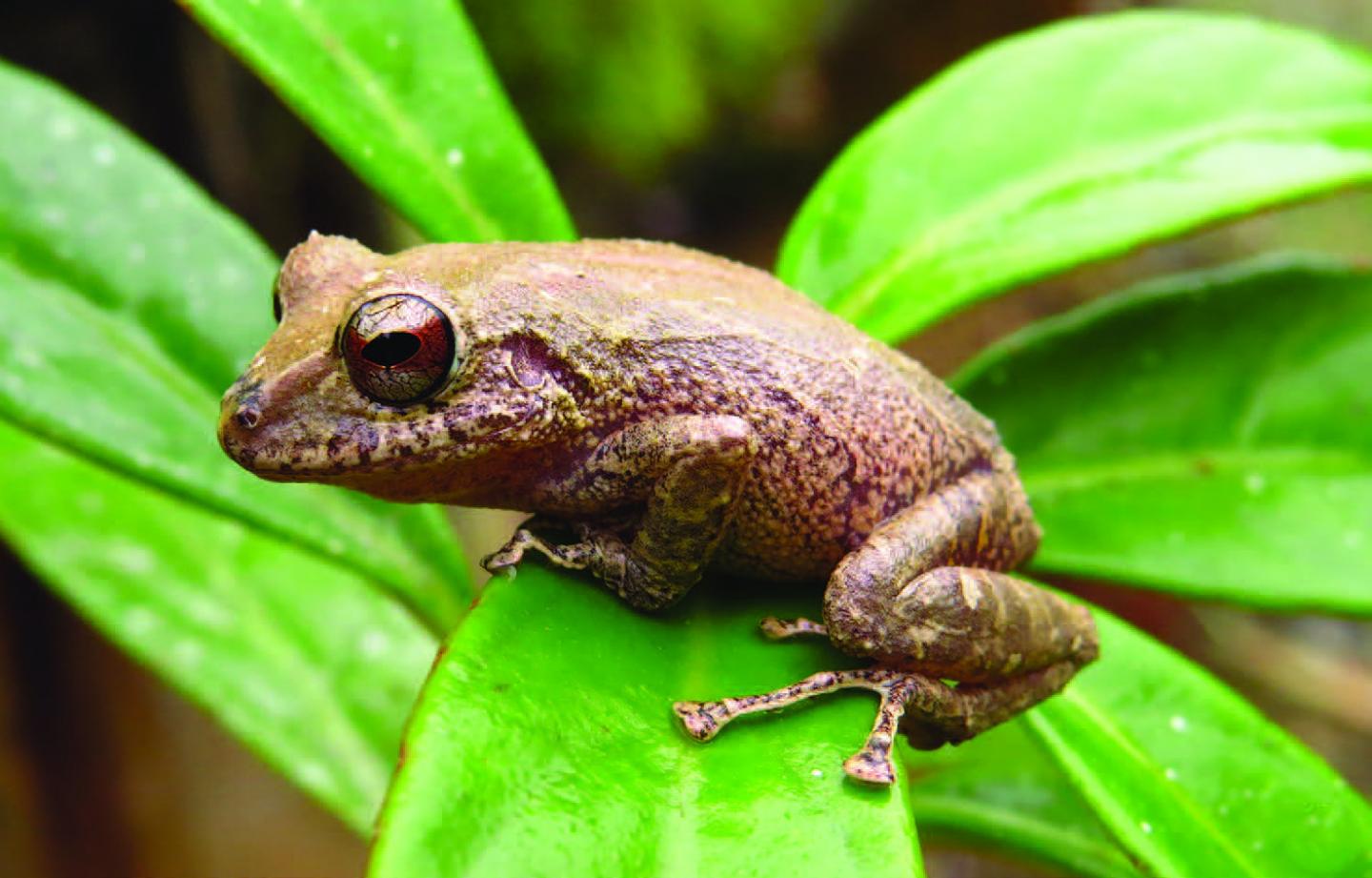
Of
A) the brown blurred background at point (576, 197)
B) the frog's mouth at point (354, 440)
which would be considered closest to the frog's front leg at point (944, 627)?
the frog's mouth at point (354, 440)

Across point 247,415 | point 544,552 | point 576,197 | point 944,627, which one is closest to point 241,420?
point 247,415

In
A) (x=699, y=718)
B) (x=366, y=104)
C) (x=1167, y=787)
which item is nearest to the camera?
(x=699, y=718)

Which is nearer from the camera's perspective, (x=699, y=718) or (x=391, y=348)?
(x=699, y=718)

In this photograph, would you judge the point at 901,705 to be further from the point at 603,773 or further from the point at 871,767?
the point at 603,773

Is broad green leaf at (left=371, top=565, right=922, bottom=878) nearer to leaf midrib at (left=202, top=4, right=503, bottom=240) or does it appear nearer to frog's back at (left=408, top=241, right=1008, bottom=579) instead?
frog's back at (left=408, top=241, right=1008, bottom=579)

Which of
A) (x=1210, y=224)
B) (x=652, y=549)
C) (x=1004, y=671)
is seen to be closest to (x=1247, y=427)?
(x=1210, y=224)

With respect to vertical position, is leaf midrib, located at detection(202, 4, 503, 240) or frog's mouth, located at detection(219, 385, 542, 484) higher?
leaf midrib, located at detection(202, 4, 503, 240)

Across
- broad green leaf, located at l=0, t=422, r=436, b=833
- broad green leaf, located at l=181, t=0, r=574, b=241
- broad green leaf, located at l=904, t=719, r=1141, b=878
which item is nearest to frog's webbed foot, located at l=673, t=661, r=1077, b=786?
broad green leaf, located at l=904, t=719, r=1141, b=878
